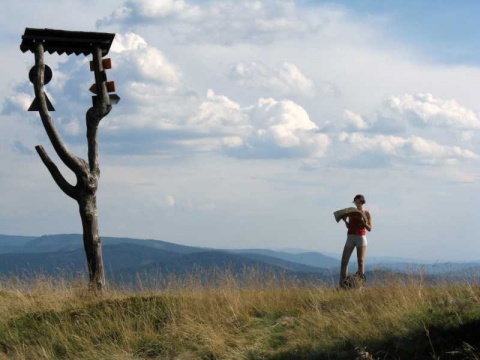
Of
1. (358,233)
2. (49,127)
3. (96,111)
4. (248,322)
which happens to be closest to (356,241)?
(358,233)

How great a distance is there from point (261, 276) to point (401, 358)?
15.7 feet

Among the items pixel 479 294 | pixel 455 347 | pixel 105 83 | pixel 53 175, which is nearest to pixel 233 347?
pixel 455 347

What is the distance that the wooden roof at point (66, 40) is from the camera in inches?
587

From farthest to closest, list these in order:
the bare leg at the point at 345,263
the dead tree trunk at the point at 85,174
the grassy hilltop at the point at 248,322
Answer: the dead tree trunk at the point at 85,174, the bare leg at the point at 345,263, the grassy hilltop at the point at 248,322

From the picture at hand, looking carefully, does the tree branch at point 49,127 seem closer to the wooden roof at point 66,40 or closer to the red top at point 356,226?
the wooden roof at point 66,40

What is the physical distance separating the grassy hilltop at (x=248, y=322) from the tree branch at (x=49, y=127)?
2705mm

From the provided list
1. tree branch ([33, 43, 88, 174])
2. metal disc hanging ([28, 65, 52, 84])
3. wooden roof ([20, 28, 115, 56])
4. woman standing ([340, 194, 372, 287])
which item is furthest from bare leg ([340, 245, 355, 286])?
metal disc hanging ([28, 65, 52, 84])

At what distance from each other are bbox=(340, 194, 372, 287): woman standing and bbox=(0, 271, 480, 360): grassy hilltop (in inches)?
58.7

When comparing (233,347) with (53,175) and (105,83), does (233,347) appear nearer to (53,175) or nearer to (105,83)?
(53,175)

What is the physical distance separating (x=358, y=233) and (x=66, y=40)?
24.4ft

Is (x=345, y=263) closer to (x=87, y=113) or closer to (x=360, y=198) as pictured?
(x=360, y=198)

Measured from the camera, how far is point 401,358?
8.73 meters

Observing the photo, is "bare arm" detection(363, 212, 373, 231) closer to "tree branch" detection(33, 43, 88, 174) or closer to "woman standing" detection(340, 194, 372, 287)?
"woman standing" detection(340, 194, 372, 287)

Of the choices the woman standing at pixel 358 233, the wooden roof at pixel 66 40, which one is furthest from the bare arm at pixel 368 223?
the wooden roof at pixel 66 40
